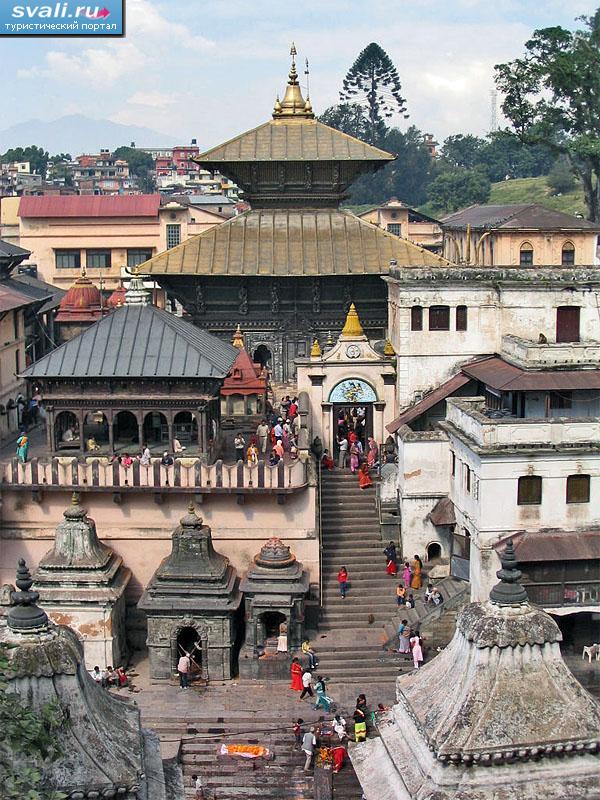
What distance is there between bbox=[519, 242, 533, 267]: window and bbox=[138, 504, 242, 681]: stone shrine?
91.6 feet

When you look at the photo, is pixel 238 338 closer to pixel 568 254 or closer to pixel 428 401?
pixel 428 401

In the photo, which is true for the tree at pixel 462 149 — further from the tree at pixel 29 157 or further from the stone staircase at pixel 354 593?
the stone staircase at pixel 354 593

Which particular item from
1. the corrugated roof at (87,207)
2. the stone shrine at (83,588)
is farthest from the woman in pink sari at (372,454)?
the corrugated roof at (87,207)

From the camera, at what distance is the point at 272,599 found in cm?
3109

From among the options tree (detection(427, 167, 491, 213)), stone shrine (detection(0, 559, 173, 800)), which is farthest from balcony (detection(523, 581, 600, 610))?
tree (detection(427, 167, 491, 213))

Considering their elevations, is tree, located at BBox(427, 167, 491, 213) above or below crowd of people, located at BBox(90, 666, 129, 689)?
above

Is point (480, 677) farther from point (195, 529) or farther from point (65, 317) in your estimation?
point (65, 317)

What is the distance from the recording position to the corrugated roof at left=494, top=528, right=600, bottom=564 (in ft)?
100

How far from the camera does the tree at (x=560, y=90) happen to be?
238ft

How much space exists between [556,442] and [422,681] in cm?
1808

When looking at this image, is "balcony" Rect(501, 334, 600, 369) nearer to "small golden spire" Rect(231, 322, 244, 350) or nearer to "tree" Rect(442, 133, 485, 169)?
"small golden spire" Rect(231, 322, 244, 350)

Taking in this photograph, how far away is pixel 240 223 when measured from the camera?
151 ft

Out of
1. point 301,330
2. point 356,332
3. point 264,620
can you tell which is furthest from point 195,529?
point 301,330

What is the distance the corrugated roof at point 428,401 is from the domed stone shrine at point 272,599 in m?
6.51
